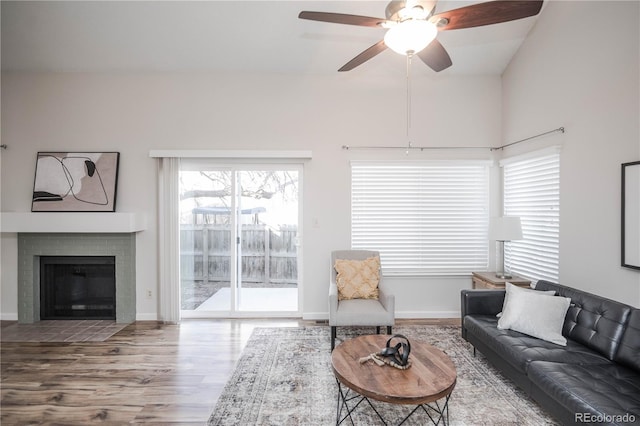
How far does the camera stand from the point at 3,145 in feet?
13.9

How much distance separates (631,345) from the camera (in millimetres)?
2135

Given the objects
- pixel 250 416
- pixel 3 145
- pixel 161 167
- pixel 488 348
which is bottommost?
pixel 250 416

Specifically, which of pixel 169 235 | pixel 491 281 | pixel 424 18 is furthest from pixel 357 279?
pixel 424 18

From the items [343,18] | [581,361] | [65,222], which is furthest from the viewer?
[65,222]

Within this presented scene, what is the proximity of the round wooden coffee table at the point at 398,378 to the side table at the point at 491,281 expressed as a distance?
66.2 inches

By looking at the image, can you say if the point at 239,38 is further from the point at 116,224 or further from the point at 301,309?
the point at 301,309

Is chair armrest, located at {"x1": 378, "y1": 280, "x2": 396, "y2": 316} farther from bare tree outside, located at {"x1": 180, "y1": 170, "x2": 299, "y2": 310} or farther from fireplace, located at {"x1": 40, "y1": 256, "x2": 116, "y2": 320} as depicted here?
fireplace, located at {"x1": 40, "y1": 256, "x2": 116, "y2": 320}

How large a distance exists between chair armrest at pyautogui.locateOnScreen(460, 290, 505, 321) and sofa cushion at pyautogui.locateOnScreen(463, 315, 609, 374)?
12.1 inches

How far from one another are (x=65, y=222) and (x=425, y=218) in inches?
185

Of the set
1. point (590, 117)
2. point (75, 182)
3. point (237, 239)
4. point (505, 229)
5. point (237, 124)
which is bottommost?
point (237, 239)

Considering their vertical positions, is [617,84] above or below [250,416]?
above

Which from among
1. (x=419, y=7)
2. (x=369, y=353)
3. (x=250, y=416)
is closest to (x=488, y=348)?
(x=369, y=353)

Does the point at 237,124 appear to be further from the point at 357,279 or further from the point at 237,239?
the point at 357,279

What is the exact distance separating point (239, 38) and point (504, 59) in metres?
3.33
